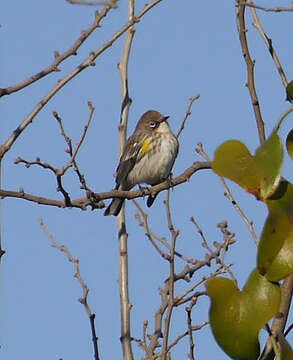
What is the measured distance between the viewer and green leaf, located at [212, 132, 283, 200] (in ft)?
5.08

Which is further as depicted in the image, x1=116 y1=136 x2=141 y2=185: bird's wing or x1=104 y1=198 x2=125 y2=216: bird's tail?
x1=116 y1=136 x2=141 y2=185: bird's wing

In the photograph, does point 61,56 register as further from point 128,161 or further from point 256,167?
point 128,161

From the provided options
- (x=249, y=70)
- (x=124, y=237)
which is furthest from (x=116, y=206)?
(x=249, y=70)

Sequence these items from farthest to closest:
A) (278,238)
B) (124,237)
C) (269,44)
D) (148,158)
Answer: (148,158), (124,237), (269,44), (278,238)

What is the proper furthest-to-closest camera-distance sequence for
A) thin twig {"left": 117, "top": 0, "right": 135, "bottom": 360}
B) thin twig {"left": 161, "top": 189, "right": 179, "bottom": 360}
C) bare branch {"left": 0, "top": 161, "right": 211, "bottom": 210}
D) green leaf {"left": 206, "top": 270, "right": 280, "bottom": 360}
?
thin twig {"left": 117, "top": 0, "right": 135, "bottom": 360}
bare branch {"left": 0, "top": 161, "right": 211, "bottom": 210}
thin twig {"left": 161, "top": 189, "right": 179, "bottom": 360}
green leaf {"left": 206, "top": 270, "right": 280, "bottom": 360}

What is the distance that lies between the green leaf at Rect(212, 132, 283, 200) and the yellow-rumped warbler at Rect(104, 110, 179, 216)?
7.68m

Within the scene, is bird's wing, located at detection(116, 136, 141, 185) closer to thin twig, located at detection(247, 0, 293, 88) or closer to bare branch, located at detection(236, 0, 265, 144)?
thin twig, located at detection(247, 0, 293, 88)

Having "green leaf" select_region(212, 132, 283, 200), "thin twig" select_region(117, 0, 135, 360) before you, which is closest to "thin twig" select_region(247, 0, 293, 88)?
"thin twig" select_region(117, 0, 135, 360)

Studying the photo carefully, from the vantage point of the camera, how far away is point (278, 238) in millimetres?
1554

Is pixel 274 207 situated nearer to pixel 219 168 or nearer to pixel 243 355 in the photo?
pixel 219 168

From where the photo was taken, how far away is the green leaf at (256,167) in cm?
155

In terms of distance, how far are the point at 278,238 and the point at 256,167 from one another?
15 cm

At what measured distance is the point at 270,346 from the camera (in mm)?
1761

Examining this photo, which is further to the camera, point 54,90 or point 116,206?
point 116,206
